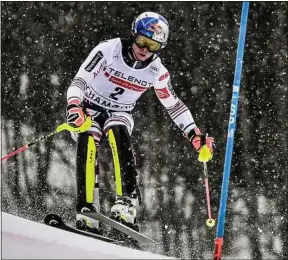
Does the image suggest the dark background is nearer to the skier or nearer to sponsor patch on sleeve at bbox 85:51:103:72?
the skier

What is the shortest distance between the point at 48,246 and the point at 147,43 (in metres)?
1.91

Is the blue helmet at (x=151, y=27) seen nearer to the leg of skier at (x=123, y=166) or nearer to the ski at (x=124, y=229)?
the leg of skier at (x=123, y=166)

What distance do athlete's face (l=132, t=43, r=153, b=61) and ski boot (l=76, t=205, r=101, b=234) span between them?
113 centimetres

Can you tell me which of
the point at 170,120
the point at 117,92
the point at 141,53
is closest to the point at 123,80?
the point at 117,92

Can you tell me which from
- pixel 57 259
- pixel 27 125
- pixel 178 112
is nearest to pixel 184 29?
pixel 27 125

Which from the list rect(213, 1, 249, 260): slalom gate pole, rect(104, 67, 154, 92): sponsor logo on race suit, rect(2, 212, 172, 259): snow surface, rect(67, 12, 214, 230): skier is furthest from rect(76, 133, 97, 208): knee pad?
rect(2, 212, 172, 259): snow surface

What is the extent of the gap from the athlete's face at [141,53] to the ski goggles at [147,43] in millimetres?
27

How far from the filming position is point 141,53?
17.5ft

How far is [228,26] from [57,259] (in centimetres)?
837

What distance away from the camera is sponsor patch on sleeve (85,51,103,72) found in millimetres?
5387

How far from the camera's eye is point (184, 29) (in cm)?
1100

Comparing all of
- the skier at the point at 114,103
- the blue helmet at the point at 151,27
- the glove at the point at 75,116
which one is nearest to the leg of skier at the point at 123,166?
the skier at the point at 114,103

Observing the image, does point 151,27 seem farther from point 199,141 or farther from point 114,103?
point 199,141

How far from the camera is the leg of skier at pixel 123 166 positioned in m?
5.44
